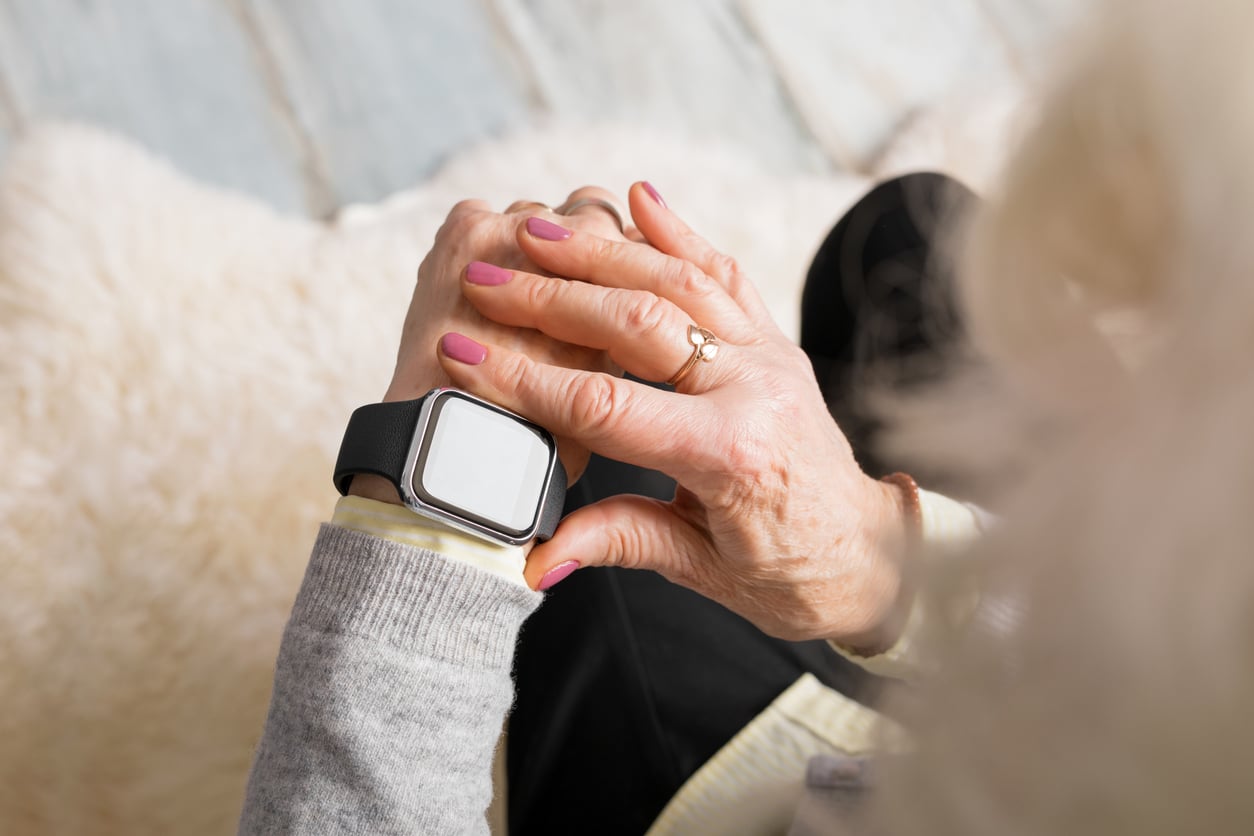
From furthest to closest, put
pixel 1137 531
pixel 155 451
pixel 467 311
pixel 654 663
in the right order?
pixel 155 451 < pixel 654 663 < pixel 467 311 < pixel 1137 531

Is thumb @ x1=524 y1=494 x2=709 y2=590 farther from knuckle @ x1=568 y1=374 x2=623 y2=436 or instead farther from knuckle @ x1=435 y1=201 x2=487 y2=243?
knuckle @ x1=435 y1=201 x2=487 y2=243

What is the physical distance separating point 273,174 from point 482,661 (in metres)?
0.95

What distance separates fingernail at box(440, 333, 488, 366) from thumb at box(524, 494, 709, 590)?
0.36ft

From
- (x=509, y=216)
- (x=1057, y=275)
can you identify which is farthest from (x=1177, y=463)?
(x=509, y=216)

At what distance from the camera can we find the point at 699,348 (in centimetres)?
54

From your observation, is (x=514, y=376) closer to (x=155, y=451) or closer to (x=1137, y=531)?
(x=1137, y=531)

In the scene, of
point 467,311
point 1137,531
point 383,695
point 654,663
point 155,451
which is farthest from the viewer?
point 155,451

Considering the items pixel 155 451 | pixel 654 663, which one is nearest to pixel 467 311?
pixel 654 663

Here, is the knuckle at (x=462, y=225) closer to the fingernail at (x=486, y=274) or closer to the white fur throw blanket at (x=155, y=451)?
the fingernail at (x=486, y=274)

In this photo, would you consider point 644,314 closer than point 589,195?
Yes

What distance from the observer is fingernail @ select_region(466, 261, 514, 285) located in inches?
21.9

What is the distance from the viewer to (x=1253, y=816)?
246 millimetres

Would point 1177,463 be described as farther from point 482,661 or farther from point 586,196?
point 586,196

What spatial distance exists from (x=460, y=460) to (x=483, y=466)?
0.04 ft
